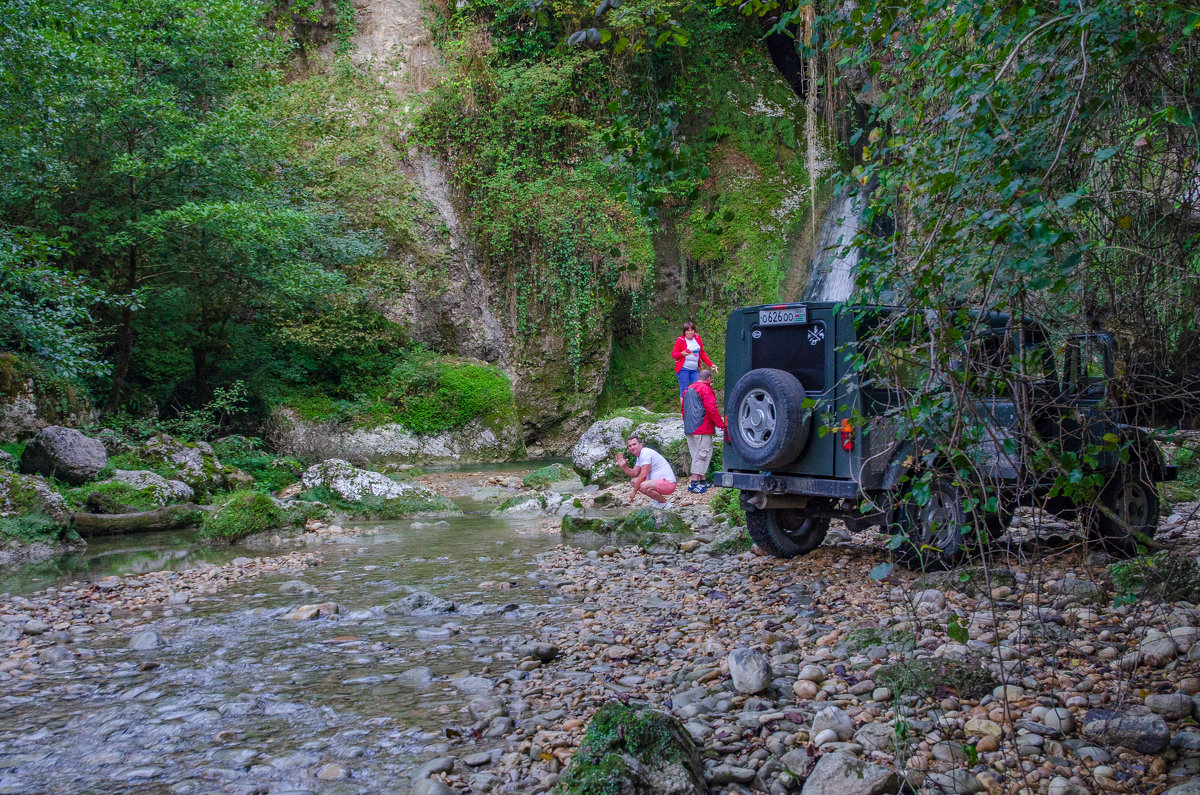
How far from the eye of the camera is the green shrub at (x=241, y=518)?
33.1 ft

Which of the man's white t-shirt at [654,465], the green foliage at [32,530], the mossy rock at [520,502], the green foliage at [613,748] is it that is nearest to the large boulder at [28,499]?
the green foliage at [32,530]

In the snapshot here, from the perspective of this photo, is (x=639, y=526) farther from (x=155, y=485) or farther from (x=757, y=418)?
(x=155, y=485)

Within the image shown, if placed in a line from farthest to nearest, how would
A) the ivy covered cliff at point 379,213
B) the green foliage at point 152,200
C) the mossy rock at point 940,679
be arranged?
the ivy covered cliff at point 379,213, the green foliage at point 152,200, the mossy rock at point 940,679

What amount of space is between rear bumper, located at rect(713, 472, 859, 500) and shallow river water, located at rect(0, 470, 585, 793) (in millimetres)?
1799

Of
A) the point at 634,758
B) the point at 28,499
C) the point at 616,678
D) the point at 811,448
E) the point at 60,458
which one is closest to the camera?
the point at 634,758

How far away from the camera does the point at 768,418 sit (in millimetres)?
6363

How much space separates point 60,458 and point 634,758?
10.8 m

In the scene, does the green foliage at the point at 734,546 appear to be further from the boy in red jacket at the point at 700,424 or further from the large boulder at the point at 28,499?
the large boulder at the point at 28,499

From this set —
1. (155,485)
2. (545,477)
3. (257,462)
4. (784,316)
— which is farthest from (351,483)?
(784,316)

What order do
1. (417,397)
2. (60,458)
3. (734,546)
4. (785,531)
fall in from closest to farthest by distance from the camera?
(785,531), (734,546), (60,458), (417,397)

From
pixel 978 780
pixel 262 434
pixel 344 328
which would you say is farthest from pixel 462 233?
pixel 978 780

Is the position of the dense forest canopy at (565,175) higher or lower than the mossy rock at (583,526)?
higher

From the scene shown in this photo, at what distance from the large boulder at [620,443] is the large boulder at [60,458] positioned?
7.45m

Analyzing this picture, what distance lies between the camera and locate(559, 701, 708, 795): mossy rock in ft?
9.46
